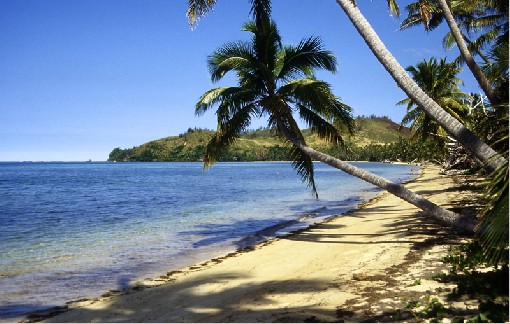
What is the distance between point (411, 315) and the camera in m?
4.99

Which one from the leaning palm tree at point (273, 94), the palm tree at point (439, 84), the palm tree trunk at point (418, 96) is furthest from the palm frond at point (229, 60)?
the palm tree at point (439, 84)

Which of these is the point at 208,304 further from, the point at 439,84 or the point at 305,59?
the point at 439,84

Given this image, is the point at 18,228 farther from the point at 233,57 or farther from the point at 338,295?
the point at 338,295

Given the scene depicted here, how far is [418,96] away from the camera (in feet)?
21.4

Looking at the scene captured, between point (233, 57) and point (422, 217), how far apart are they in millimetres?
8642

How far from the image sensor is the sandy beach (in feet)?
19.5

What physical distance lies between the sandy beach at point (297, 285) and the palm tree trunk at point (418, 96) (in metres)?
2.09

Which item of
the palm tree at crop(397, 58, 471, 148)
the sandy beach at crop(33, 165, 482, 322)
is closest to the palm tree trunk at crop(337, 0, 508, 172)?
the sandy beach at crop(33, 165, 482, 322)

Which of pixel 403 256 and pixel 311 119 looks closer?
pixel 403 256

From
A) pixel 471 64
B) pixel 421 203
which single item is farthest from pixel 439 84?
pixel 421 203

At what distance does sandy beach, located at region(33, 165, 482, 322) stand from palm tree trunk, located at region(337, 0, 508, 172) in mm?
2095

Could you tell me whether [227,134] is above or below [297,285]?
above

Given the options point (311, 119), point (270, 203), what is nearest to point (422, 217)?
point (311, 119)

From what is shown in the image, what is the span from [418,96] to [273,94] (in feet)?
18.2
